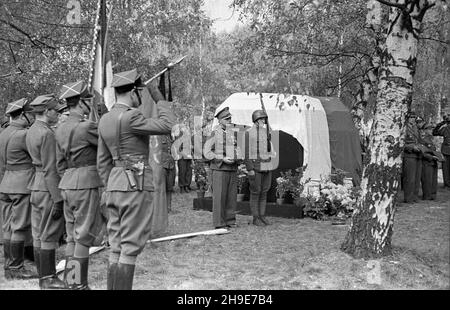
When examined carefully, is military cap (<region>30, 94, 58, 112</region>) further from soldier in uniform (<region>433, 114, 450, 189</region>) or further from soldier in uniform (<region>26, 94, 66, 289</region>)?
soldier in uniform (<region>433, 114, 450, 189</region>)

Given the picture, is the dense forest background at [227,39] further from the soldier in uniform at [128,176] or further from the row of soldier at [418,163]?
the soldier in uniform at [128,176]

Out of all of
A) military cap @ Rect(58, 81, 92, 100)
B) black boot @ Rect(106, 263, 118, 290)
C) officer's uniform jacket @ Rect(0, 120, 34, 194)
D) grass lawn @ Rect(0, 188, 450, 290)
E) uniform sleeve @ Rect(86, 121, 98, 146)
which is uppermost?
military cap @ Rect(58, 81, 92, 100)

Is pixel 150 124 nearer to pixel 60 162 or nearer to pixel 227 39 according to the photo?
pixel 60 162

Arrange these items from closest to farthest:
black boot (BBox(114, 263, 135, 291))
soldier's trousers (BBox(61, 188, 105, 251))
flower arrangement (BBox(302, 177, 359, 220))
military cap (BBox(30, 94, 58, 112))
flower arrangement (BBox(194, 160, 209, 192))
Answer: black boot (BBox(114, 263, 135, 291)), soldier's trousers (BBox(61, 188, 105, 251)), military cap (BBox(30, 94, 58, 112)), flower arrangement (BBox(302, 177, 359, 220)), flower arrangement (BBox(194, 160, 209, 192))

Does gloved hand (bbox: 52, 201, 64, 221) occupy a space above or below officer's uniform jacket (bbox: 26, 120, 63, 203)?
below

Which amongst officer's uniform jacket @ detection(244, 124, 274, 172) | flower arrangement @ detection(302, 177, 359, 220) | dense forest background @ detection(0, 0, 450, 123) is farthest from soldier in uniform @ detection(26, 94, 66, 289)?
flower arrangement @ detection(302, 177, 359, 220)

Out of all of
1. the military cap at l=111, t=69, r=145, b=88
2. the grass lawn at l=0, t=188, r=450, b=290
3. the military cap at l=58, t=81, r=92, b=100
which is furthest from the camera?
the grass lawn at l=0, t=188, r=450, b=290

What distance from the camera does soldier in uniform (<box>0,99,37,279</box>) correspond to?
674 cm

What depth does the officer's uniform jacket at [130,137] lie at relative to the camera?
5.30 m

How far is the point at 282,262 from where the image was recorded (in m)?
7.38

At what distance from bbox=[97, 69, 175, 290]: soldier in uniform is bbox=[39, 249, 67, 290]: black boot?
106 cm

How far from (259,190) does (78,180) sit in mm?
5222

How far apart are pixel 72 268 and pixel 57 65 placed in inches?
415

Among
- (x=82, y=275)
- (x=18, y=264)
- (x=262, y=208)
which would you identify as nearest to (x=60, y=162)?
(x=82, y=275)
